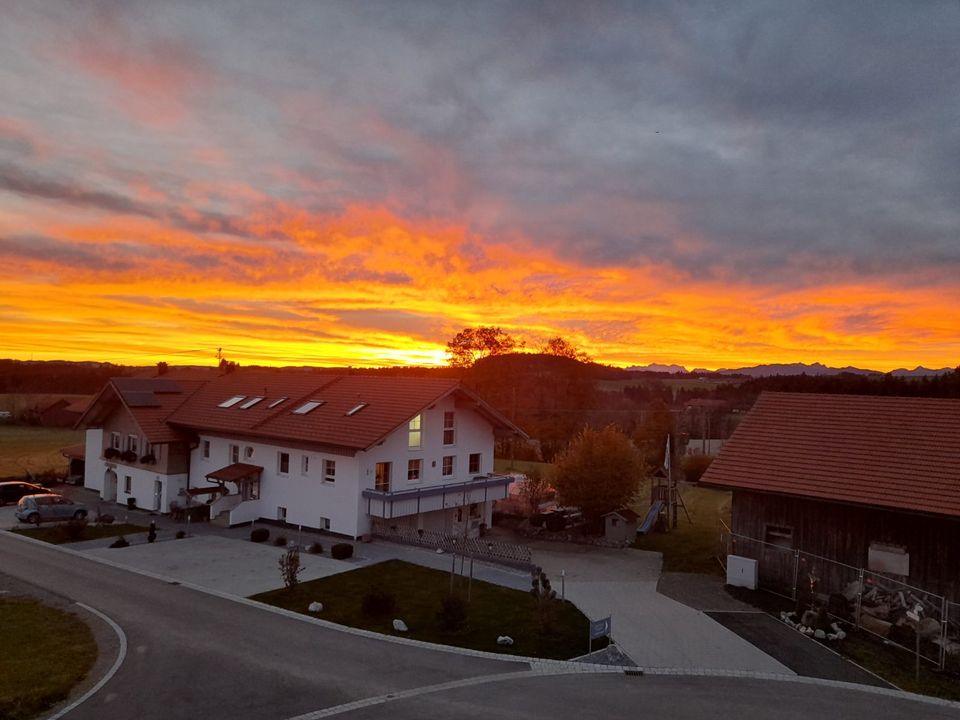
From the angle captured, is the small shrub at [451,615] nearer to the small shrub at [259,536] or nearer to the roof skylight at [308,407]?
the small shrub at [259,536]

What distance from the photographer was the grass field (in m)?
50.5

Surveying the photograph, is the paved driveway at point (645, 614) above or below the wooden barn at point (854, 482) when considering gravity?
below

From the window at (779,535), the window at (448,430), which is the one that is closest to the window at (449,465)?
the window at (448,430)

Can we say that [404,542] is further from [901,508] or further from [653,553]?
[901,508]

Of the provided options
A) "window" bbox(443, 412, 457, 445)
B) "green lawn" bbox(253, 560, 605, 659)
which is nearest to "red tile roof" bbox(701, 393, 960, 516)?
"green lawn" bbox(253, 560, 605, 659)

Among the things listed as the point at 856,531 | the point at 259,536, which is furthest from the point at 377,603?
the point at 856,531

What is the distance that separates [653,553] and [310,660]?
1971 centimetres

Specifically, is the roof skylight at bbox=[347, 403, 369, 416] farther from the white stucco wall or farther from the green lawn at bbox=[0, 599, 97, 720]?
the green lawn at bbox=[0, 599, 97, 720]

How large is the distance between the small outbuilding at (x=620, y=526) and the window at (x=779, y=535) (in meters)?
9.74

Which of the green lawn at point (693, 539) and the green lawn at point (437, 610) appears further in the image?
the green lawn at point (693, 539)

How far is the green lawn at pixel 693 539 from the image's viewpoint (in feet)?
96.0

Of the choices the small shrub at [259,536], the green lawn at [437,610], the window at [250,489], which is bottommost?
the small shrub at [259,536]

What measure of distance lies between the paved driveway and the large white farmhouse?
23.7 feet

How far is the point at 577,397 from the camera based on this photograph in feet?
255
